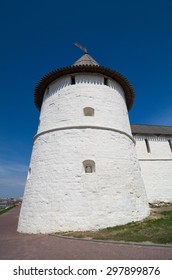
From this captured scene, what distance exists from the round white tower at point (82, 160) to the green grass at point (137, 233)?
0.52m

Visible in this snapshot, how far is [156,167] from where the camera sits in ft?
60.7

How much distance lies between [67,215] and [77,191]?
4.01 ft

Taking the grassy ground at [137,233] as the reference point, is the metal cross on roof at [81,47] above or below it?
above

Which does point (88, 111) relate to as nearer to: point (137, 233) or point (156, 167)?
point (137, 233)

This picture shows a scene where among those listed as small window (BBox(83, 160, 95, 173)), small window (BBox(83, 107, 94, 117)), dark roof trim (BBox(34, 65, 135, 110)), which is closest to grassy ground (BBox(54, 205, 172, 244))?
small window (BBox(83, 160, 95, 173))

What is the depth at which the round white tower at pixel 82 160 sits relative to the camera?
9117mm

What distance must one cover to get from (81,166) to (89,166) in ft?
2.53

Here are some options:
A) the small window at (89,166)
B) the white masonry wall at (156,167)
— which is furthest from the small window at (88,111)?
the white masonry wall at (156,167)

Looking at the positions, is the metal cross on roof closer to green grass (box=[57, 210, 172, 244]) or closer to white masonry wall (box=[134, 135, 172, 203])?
white masonry wall (box=[134, 135, 172, 203])

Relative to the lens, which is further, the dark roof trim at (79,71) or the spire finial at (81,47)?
the spire finial at (81,47)

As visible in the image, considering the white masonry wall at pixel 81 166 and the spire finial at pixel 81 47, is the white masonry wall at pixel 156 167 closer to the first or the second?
the white masonry wall at pixel 81 166

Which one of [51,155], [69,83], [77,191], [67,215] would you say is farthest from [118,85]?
[67,215]

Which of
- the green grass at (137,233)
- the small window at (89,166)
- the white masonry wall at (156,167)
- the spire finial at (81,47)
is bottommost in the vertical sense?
the green grass at (137,233)
